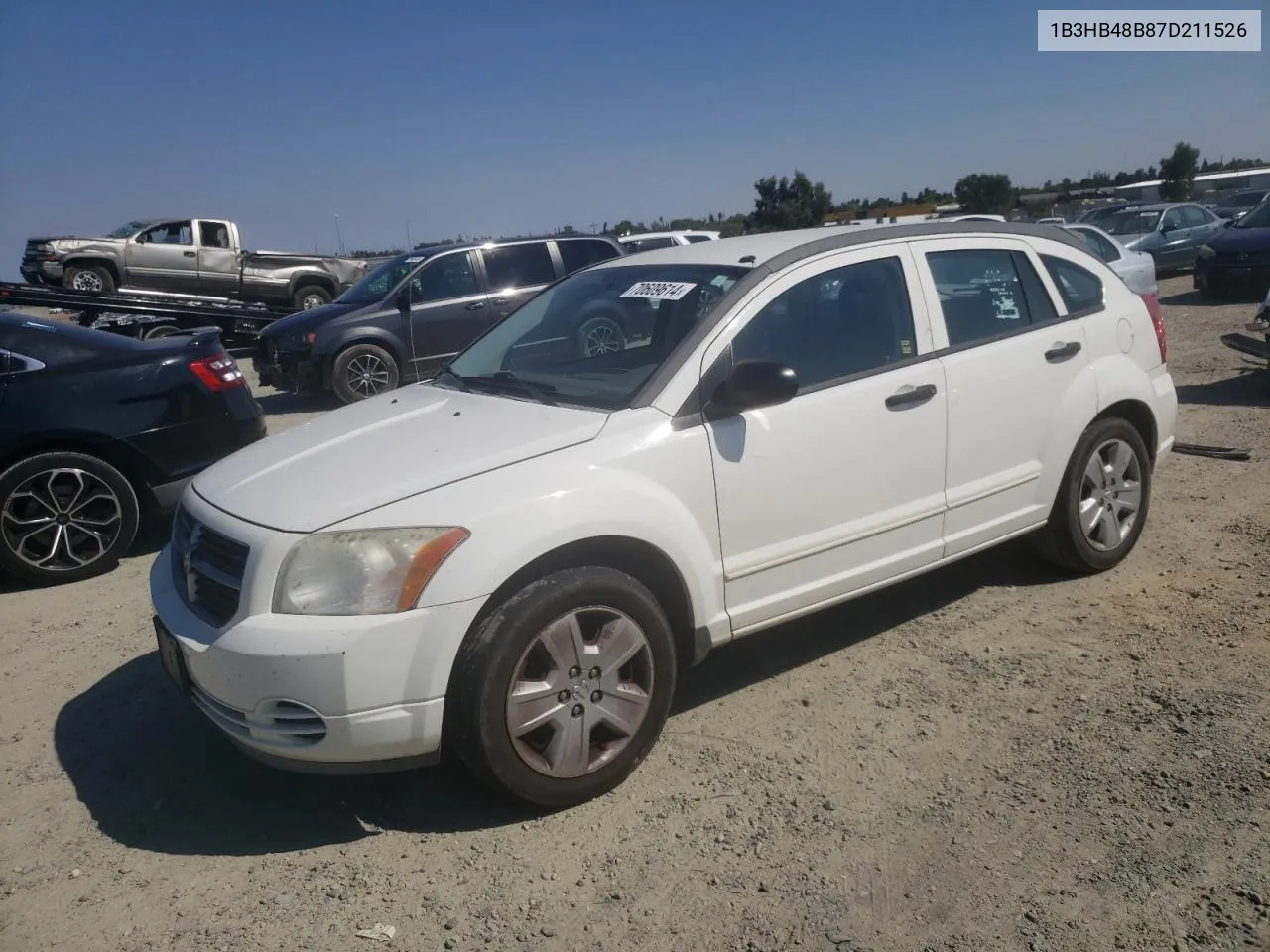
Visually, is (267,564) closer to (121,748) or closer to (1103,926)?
→ (121,748)

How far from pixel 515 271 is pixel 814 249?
321 inches

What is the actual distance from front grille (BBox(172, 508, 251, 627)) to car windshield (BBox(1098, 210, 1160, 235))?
2120 centimetres

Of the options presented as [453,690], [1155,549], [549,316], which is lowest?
[1155,549]

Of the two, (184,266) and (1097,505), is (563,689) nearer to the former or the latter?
(1097,505)

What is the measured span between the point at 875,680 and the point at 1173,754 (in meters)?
1.07

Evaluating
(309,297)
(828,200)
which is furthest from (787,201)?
(309,297)

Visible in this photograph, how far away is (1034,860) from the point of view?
281 centimetres

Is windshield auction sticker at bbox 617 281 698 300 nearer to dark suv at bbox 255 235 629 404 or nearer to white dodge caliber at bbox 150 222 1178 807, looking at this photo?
white dodge caliber at bbox 150 222 1178 807

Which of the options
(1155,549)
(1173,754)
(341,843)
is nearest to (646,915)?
(341,843)

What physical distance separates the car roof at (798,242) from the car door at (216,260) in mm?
17617

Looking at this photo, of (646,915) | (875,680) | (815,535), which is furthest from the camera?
(875,680)

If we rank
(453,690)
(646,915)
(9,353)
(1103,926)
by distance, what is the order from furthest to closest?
(9,353)
(453,690)
(646,915)
(1103,926)

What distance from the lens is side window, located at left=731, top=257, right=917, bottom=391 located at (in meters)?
3.74

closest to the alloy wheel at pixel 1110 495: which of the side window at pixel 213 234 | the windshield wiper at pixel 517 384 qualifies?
the windshield wiper at pixel 517 384
